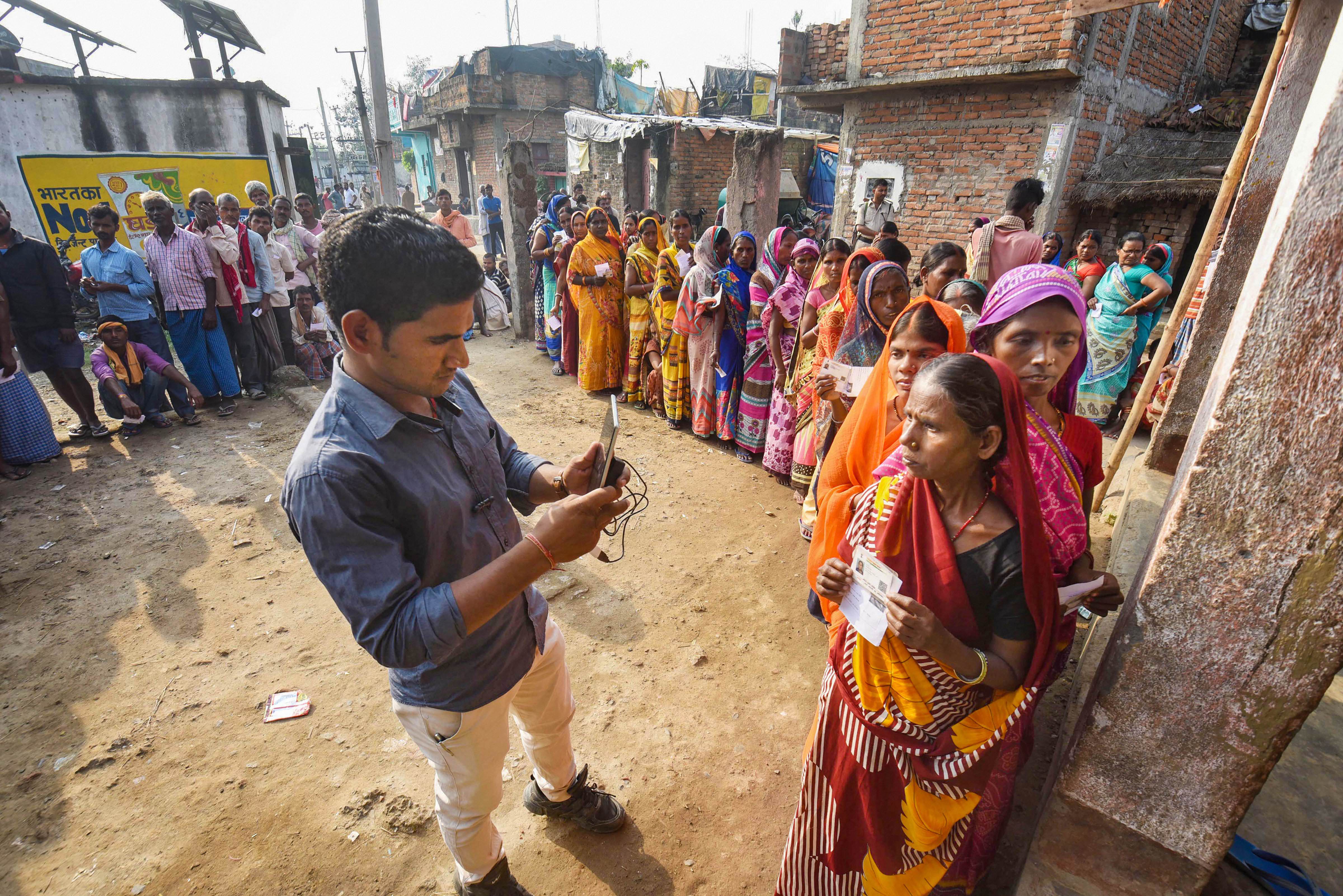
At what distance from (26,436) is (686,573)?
5557mm

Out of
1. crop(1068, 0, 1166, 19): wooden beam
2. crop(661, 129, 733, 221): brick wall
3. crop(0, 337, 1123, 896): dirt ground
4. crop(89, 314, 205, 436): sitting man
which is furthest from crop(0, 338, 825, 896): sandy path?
crop(661, 129, 733, 221): brick wall

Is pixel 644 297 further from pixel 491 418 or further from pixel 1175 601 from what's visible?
pixel 1175 601

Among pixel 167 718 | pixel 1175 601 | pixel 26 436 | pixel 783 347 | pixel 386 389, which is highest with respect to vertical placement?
pixel 386 389

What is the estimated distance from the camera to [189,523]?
4359 mm

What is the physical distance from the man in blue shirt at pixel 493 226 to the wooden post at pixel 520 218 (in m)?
5.71

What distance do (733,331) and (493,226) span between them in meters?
10.9

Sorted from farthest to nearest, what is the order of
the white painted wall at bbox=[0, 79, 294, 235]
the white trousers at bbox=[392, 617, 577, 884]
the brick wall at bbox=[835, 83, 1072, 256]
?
the white painted wall at bbox=[0, 79, 294, 235], the brick wall at bbox=[835, 83, 1072, 256], the white trousers at bbox=[392, 617, 577, 884]

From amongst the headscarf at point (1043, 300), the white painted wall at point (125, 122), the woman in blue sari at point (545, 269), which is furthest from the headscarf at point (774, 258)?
the white painted wall at point (125, 122)

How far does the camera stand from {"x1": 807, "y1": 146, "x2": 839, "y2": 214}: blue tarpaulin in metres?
15.8

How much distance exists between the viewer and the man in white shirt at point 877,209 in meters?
8.97

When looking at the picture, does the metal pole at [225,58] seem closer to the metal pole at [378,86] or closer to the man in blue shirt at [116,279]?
the metal pole at [378,86]

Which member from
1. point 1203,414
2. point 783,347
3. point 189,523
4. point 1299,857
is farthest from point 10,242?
point 1299,857

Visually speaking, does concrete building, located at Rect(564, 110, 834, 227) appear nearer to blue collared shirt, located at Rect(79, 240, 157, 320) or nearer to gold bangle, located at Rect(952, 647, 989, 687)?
blue collared shirt, located at Rect(79, 240, 157, 320)

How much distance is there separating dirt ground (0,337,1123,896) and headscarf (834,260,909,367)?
4.56 ft
